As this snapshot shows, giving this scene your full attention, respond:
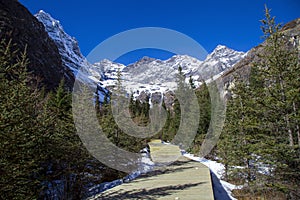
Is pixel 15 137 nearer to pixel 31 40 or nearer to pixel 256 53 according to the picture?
pixel 256 53

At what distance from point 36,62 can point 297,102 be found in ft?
189

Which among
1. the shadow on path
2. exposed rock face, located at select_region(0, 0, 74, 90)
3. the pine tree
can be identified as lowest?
the shadow on path

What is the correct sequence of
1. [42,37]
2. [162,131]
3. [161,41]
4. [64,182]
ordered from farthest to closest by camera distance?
[42,37] → [162,131] → [161,41] → [64,182]

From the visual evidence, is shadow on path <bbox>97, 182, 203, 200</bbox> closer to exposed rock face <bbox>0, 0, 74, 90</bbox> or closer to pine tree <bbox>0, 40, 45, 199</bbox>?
pine tree <bbox>0, 40, 45, 199</bbox>

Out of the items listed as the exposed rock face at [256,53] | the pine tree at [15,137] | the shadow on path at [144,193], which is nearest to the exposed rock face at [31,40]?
the exposed rock face at [256,53]

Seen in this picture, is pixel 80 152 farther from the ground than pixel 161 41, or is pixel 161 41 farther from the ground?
pixel 161 41

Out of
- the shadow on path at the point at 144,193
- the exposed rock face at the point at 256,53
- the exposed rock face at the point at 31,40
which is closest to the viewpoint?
the shadow on path at the point at 144,193

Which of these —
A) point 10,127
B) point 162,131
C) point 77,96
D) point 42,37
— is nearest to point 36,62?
point 42,37

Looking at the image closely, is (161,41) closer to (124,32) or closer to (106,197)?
(124,32)

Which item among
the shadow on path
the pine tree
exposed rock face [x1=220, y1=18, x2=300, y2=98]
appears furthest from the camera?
exposed rock face [x1=220, y1=18, x2=300, y2=98]

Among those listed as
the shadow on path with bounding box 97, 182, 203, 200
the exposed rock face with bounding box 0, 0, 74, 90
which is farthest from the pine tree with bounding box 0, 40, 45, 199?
the exposed rock face with bounding box 0, 0, 74, 90

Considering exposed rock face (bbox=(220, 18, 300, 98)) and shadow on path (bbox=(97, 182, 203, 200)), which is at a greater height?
exposed rock face (bbox=(220, 18, 300, 98))

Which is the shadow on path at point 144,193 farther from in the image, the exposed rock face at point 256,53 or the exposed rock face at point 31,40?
the exposed rock face at point 31,40

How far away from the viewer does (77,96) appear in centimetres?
912
